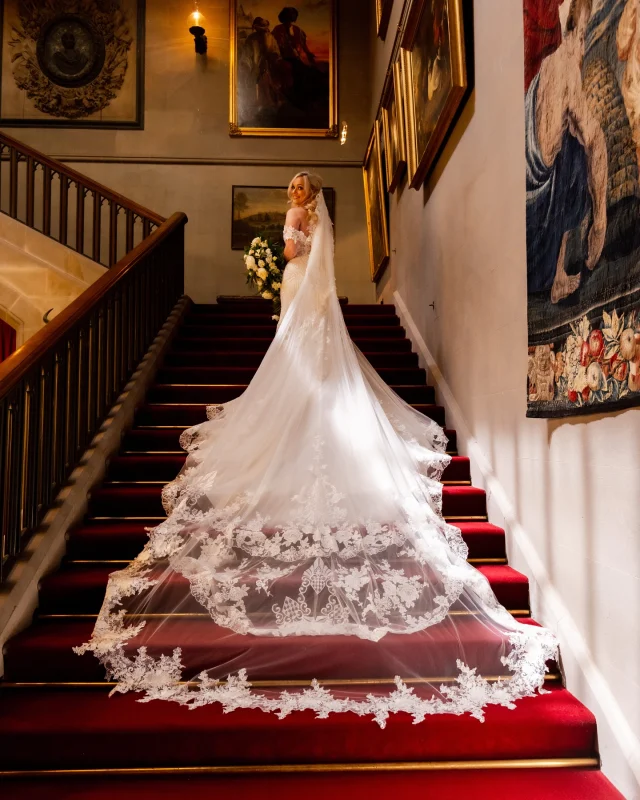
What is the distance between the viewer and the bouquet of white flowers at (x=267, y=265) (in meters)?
4.71

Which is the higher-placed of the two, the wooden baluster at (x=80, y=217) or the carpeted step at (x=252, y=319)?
the wooden baluster at (x=80, y=217)

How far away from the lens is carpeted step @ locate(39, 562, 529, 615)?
9.40ft

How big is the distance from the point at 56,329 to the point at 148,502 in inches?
42.4

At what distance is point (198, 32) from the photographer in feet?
29.1

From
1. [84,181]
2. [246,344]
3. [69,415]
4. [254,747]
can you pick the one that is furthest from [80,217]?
[254,747]

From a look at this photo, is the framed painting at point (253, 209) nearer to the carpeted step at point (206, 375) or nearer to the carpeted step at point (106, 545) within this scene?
the carpeted step at point (206, 375)

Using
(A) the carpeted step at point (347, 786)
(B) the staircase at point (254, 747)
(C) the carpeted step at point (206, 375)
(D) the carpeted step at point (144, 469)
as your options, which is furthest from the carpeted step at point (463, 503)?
(C) the carpeted step at point (206, 375)

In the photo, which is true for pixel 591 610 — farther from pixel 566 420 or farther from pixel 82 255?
pixel 82 255

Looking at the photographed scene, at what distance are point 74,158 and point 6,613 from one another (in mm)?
8104

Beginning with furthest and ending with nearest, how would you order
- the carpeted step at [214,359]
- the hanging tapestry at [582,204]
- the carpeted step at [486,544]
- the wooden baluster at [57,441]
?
the carpeted step at [214,359] → the wooden baluster at [57,441] → the carpeted step at [486,544] → the hanging tapestry at [582,204]

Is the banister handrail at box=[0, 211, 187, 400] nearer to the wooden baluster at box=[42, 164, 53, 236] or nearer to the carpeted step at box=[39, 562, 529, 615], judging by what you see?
the carpeted step at box=[39, 562, 529, 615]

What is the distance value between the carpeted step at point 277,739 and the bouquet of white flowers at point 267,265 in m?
3.20

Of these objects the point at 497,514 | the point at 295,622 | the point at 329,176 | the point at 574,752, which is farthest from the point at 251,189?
the point at 574,752

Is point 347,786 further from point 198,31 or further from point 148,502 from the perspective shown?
point 198,31
